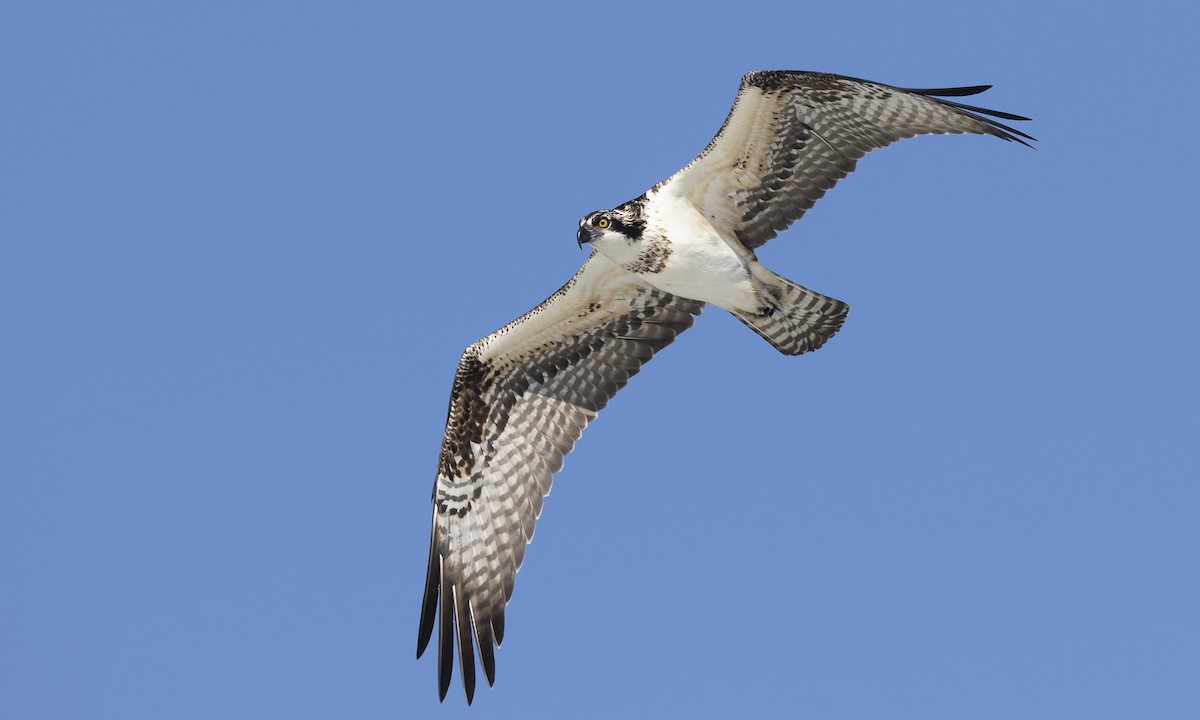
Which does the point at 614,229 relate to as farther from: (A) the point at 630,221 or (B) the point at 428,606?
(B) the point at 428,606

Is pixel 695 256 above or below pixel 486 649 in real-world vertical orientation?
above

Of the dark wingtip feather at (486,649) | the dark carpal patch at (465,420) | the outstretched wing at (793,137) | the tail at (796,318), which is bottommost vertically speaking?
the dark wingtip feather at (486,649)

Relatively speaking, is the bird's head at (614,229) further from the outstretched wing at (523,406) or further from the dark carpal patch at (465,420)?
the dark carpal patch at (465,420)

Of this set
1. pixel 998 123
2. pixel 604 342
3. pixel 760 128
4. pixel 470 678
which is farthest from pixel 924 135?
pixel 470 678

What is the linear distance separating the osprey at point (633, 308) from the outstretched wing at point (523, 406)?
0.01m

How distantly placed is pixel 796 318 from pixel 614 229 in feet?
5.96

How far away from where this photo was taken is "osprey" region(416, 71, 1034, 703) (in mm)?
11148

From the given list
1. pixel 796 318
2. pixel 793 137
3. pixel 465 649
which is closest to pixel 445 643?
pixel 465 649

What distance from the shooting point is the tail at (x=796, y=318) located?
38.8 feet

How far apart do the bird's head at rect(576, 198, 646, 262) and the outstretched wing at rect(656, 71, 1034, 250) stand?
399 mm

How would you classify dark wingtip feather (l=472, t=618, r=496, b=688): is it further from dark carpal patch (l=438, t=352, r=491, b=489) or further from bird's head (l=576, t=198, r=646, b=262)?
bird's head (l=576, t=198, r=646, b=262)

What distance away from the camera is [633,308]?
1266 centimetres

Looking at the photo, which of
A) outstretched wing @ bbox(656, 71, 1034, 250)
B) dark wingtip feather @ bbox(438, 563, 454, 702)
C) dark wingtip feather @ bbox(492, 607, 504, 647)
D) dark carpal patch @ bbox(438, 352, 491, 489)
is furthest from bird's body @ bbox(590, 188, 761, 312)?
dark wingtip feather @ bbox(438, 563, 454, 702)

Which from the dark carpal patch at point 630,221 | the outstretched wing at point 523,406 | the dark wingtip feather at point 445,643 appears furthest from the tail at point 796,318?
the dark wingtip feather at point 445,643
